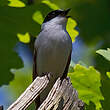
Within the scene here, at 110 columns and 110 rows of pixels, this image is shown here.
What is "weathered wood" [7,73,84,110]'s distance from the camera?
9.73 ft

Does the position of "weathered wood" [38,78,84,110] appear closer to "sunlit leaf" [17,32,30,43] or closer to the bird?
the bird

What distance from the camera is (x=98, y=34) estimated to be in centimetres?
569

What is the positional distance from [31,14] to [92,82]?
1085 mm

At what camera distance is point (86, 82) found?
4.04m

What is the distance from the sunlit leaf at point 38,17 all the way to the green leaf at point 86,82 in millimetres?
809

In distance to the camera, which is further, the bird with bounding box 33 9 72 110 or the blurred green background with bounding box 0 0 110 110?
the bird with bounding box 33 9 72 110

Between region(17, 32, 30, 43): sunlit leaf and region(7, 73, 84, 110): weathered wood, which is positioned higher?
region(7, 73, 84, 110): weathered wood

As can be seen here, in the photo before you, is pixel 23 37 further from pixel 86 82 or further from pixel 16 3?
pixel 86 82

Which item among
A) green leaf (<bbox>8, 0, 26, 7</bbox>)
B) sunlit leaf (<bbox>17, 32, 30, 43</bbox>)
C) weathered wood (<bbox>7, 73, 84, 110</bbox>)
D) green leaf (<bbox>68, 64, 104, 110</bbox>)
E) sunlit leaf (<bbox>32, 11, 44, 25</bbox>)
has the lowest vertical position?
green leaf (<bbox>68, 64, 104, 110</bbox>)

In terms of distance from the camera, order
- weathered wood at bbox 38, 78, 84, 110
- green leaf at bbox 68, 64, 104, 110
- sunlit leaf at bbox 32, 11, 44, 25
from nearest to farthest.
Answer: weathered wood at bbox 38, 78, 84, 110, green leaf at bbox 68, 64, 104, 110, sunlit leaf at bbox 32, 11, 44, 25

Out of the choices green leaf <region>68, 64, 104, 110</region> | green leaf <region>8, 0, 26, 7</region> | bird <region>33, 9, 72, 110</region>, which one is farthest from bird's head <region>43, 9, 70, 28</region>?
green leaf <region>68, 64, 104, 110</region>

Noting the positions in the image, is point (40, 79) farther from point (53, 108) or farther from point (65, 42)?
point (65, 42)

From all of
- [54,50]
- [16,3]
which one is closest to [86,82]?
[54,50]

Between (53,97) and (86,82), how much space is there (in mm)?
942
